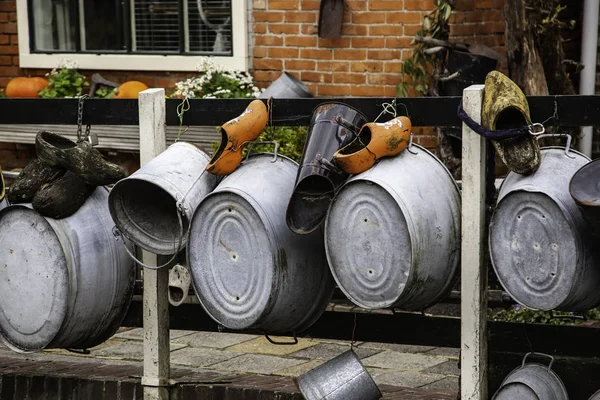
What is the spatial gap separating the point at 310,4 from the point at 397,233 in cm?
423

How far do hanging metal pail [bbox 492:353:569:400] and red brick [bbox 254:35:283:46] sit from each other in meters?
4.37

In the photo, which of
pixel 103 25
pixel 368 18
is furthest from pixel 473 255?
pixel 103 25

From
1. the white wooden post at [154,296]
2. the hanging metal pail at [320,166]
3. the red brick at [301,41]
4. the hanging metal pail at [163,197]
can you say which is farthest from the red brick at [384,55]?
the hanging metal pail at [320,166]

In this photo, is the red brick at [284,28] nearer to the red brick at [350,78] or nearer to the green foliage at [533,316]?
the red brick at [350,78]

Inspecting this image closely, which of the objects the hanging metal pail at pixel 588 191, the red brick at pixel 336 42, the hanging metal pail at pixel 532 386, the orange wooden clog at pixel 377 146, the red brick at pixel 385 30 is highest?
the red brick at pixel 385 30

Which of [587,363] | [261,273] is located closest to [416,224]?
[261,273]

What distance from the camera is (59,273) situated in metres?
4.18

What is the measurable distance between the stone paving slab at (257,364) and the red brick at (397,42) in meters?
2.67

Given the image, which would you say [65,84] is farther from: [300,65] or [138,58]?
[300,65]

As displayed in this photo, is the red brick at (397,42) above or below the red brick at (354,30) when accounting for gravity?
below

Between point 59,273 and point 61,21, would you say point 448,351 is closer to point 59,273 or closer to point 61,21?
point 59,273

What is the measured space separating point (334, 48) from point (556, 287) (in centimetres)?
433

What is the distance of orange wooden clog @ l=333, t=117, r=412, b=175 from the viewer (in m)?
3.70

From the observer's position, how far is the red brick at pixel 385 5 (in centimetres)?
735
